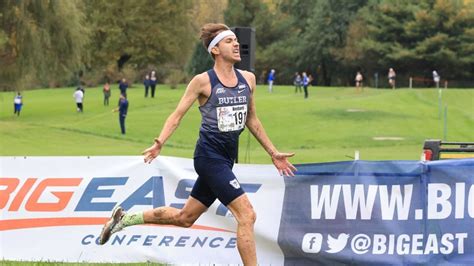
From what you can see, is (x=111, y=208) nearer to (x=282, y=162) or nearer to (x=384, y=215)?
(x=282, y=162)

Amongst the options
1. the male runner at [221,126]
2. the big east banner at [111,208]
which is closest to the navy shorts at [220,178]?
the male runner at [221,126]

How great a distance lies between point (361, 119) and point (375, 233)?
3432 cm

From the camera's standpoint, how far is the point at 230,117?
23.5 feet

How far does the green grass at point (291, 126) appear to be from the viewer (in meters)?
29.8

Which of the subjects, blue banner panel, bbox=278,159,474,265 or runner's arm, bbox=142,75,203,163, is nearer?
runner's arm, bbox=142,75,203,163

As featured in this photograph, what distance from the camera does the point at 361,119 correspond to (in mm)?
42312

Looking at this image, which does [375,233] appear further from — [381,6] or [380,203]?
[381,6]

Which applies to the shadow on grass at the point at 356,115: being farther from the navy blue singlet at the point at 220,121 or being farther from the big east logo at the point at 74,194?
the navy blue singlet at the point at 220,121

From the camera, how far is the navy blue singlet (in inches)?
280

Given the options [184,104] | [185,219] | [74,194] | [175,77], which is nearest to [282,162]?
[185,219]

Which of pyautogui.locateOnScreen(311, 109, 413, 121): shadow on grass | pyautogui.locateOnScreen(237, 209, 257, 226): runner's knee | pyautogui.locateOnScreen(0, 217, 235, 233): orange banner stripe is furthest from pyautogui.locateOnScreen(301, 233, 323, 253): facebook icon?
pyautogui.locateOnScreen(311, 109, 413, 121): shadow on grass

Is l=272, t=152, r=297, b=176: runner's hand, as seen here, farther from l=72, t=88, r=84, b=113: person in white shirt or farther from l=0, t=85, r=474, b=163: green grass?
l=72, t=88, r=84, b=113: person in white shirt

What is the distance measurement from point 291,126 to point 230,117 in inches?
1290

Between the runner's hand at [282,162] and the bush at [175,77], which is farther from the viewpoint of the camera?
the bush at [175,77]
